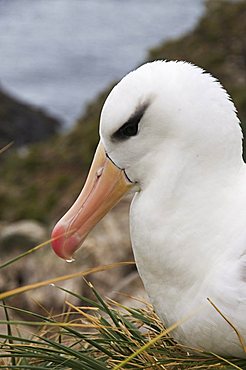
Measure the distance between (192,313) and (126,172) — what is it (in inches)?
19.9

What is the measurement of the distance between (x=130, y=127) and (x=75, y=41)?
35.0 m

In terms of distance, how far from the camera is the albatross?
112 inches

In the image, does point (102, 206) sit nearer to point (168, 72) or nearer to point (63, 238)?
point (63, 238)

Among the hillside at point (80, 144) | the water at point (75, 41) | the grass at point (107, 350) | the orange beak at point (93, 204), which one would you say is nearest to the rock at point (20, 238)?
the hillside at point (80, 144)

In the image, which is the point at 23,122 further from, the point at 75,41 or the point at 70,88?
the point at 75,41

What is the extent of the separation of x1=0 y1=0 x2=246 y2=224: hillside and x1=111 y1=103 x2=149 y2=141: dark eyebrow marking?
32.5ft

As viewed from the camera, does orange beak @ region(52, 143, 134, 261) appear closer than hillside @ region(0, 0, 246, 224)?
Yes

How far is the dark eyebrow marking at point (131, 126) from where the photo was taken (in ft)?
9.41

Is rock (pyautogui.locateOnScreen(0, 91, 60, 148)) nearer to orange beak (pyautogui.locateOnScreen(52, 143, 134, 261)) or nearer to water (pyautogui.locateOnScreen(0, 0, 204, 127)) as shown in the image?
water (pyautogui.locateOnScreen(0, 0, 204, 127))

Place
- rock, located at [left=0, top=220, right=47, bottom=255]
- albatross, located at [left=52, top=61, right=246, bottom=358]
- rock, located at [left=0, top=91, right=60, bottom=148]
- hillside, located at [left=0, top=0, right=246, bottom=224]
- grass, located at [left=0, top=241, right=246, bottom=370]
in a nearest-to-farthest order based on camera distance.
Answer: albatross, located at [left=52, top=61, right=246, bottom=358]
grass, located at [left=0, top=241, right=246, bottom=370]
rock, located at [left=0, top=220, right=47, bottom=255]
hillside, located at [left=0, top=0, right=246, bottom=224]
rock, located at [left=0, top=91, right=60, bottom=148]

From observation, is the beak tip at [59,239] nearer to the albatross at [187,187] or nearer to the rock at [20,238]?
the albatross at [187,187]

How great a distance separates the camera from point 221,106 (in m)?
2.88

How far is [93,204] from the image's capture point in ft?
10.1

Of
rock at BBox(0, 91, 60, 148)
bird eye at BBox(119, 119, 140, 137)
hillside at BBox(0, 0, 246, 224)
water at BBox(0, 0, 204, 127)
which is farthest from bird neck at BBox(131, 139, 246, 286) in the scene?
water at BBox(0, 0, 204, 127)
